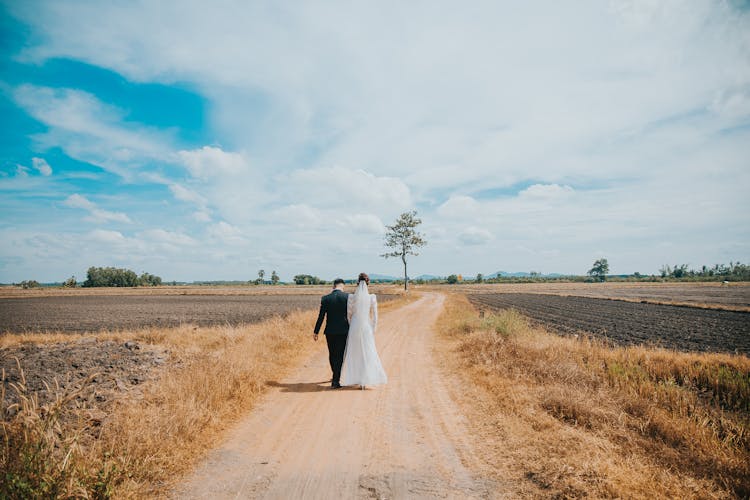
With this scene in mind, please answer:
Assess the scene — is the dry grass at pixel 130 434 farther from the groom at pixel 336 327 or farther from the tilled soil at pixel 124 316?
the tilled soil at pixel 124 316


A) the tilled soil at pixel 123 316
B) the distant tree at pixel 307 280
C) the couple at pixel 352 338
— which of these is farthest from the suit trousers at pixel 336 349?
the distant tree at pixel 307 280

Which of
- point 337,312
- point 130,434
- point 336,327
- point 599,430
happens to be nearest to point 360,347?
point 336,327

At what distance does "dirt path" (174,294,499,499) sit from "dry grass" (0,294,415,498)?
0.39 meters

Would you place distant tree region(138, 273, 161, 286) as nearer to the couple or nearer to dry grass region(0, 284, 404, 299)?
dry grass region(0, 284, 404, 299)

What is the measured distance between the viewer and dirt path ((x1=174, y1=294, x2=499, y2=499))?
3.94 m

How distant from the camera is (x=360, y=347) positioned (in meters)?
7.79

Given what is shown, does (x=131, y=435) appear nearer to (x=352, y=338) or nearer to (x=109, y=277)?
(x=352, y=338)

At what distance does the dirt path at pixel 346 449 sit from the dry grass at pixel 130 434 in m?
0.39

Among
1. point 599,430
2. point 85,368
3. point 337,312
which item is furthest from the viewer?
point 85,368

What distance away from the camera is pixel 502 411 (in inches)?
245

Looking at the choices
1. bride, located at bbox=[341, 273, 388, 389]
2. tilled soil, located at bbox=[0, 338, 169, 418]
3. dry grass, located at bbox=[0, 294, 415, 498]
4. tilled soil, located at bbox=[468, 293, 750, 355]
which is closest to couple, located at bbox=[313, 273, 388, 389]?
bride, located at bbox=[341, 273, 388, 389]

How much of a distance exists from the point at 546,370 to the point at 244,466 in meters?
7.03

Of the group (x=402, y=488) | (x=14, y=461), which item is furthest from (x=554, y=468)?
(x=14, y=461)

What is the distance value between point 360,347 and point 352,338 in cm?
27
